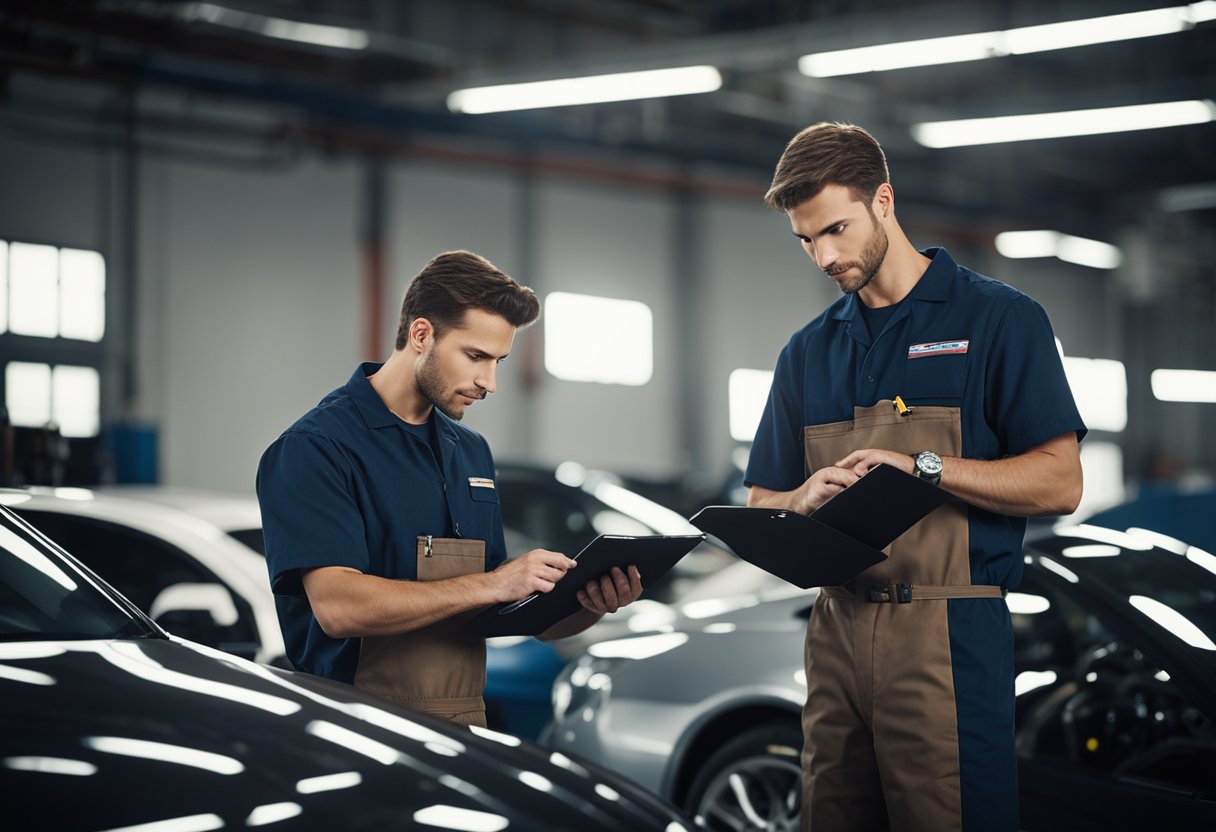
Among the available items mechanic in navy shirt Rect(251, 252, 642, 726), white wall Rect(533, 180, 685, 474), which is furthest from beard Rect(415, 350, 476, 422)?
white wall Rect(533, 180, 685, 474)

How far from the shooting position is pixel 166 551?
390cm

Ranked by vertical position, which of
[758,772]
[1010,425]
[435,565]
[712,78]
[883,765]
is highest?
[712,78]

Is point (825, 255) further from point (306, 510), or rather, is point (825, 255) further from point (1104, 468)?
point (1104, 468)

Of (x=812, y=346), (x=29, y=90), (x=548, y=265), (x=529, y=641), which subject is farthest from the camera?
(x=548, y=265)

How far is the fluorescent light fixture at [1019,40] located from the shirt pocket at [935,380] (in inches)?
267

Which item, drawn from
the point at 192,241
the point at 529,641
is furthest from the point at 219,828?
the point at 192,241

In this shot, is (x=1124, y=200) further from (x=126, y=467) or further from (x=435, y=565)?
(x=435, y=565)

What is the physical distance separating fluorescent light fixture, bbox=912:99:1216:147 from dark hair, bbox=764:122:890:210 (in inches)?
376

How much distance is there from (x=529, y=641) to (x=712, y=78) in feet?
20.1

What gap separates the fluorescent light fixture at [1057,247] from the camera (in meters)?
17.5

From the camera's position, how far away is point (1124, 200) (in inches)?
765

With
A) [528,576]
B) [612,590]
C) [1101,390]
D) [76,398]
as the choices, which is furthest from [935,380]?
[1101,390]

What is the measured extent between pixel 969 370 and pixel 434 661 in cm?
107

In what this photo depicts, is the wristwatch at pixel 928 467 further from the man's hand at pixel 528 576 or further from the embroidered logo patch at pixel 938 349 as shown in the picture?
the man's hand at pixel 528 576
